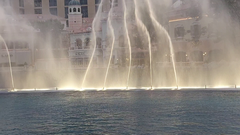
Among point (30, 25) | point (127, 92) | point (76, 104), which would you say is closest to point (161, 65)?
point (127, 92)

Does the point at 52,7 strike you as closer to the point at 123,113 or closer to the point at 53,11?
the point at 53,11

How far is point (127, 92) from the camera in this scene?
40781 millimetres

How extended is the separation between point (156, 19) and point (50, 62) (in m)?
27.4

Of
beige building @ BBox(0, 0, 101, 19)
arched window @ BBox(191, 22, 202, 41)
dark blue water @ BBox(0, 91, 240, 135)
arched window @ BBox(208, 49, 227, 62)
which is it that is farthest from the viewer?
beige building @ BBox(0, 0, 101, 19)

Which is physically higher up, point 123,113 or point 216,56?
point 216,56

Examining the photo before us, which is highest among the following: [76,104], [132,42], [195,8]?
[195,8]

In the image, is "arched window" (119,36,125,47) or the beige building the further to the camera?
the beige building

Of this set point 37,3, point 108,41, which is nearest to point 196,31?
point 108,41

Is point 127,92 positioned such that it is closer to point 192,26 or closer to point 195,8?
point 195,8

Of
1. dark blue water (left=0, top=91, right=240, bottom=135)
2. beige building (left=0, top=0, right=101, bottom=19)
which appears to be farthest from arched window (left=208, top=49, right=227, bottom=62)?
beige building (left=0, top=0, right=101, bottom=19)

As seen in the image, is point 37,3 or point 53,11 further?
point 53,11

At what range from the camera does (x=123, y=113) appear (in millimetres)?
29266

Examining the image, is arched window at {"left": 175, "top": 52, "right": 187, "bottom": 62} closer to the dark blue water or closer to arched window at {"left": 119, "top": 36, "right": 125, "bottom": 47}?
arched window at {"left": 119, "top": 36, "right": 125, "bottom": 47}

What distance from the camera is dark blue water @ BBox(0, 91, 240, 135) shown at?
79.7 ft
